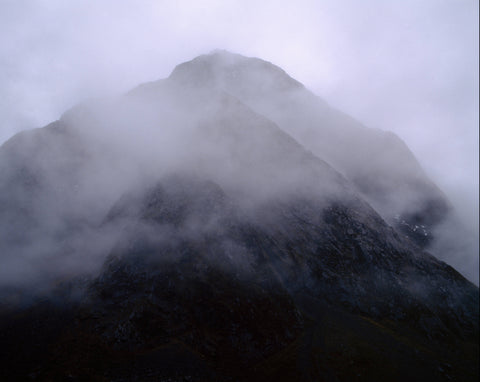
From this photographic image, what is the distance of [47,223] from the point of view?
118688mm

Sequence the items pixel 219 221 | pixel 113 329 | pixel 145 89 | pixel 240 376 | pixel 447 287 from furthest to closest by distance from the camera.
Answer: pixel 145 89 < pixel 447 287 < pixel 219 221 < pixel 113 329 < pixel 240 376

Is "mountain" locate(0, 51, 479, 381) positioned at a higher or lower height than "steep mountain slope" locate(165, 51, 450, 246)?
lower

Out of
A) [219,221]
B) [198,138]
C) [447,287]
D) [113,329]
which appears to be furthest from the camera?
[198,138]

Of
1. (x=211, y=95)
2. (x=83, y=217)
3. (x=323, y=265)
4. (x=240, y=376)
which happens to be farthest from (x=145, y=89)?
(x=240, y=376)

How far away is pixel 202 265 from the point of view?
282 feet

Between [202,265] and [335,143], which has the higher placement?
[335,143]

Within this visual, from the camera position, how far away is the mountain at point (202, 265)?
66.9 metres

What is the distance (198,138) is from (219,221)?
5861 centimetres

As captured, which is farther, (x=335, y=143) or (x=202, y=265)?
(x=335, y=143)

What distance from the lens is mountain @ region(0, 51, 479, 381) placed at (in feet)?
219

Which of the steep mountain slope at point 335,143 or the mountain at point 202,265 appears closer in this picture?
the mountain at point 202,265

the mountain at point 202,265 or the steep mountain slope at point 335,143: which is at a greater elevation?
the steep mountain slope at point 335,143

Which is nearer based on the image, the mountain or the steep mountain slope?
the mountain

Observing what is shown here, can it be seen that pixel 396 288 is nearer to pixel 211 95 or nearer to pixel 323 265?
pixel 323 265
